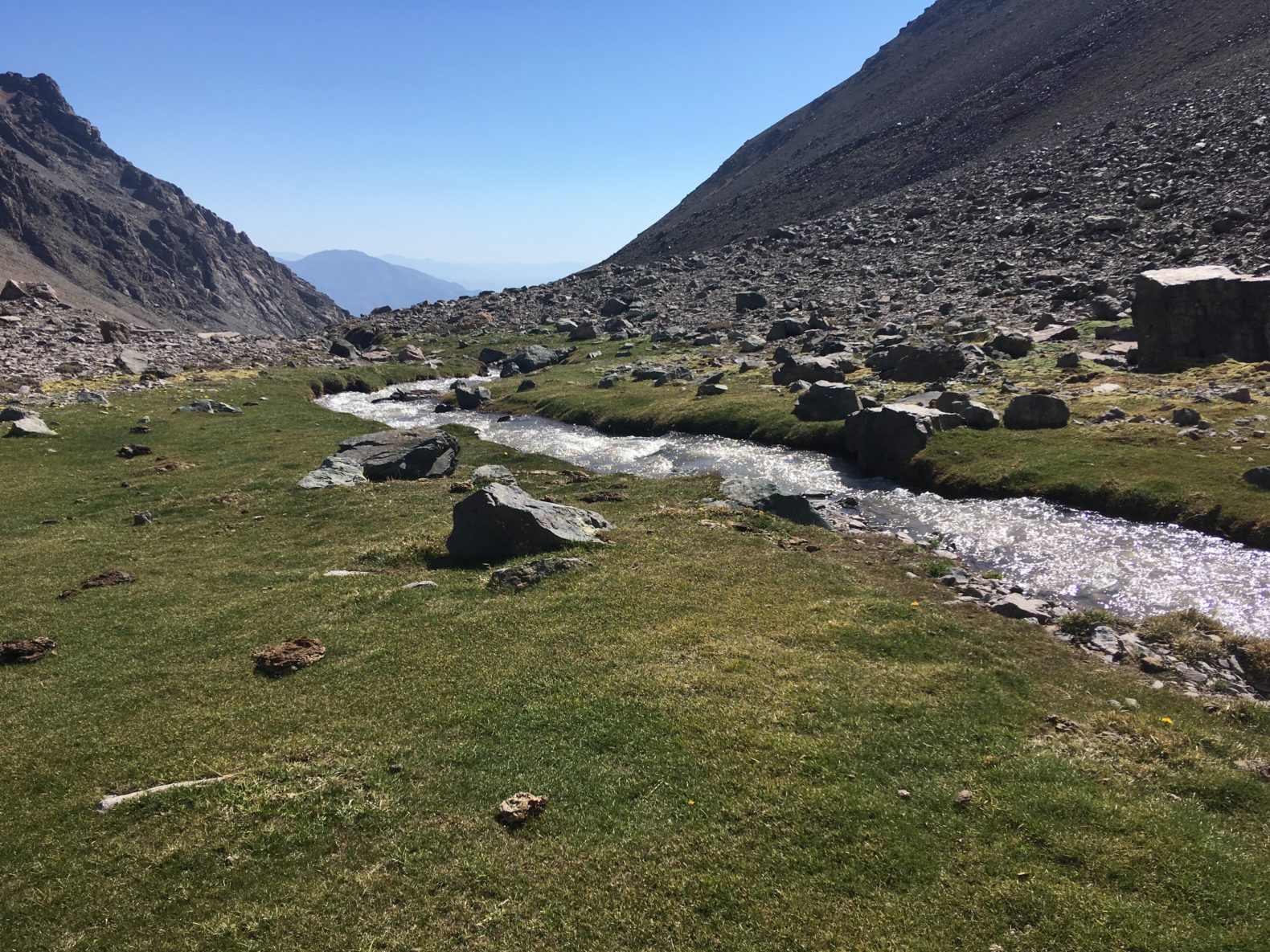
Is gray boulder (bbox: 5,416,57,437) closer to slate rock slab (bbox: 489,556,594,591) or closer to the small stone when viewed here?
slate rock slab (bbox: 489,556,594,591)

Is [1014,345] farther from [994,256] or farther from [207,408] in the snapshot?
[207,408]

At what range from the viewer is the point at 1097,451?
120ft

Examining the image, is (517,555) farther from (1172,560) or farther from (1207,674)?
(1172,560)

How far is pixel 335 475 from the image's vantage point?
40125 millimetres

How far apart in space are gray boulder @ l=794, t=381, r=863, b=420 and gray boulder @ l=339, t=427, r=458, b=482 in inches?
967

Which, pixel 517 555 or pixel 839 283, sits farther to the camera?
pixel 839 283

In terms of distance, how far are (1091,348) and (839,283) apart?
50985mm

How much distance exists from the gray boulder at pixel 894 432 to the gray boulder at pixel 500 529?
871 inches

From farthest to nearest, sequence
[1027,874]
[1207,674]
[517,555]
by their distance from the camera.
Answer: [517,555]
[1207,674]
[1027,874]

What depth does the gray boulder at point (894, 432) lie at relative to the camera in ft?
133

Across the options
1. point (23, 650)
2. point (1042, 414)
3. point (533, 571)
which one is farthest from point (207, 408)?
point (1042, 414)

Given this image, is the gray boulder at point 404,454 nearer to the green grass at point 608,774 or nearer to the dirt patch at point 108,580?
the dirt patch at point 108,580

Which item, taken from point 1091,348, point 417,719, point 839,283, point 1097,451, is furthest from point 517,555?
point 839,283

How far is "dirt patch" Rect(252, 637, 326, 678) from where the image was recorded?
60.1ft
